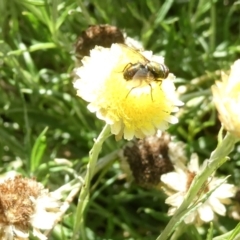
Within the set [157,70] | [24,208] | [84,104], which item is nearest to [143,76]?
[157,70]

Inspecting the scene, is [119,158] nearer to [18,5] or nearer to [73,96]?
[73,96]

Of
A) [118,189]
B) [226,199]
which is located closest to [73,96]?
[118,189]

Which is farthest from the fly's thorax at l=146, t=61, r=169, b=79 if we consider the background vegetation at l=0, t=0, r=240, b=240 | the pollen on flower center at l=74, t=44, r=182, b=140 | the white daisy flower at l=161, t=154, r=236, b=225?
the background vegetation at l=0, t=0, r=240, b=240

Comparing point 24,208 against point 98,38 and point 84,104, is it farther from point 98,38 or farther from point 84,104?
point 84,104

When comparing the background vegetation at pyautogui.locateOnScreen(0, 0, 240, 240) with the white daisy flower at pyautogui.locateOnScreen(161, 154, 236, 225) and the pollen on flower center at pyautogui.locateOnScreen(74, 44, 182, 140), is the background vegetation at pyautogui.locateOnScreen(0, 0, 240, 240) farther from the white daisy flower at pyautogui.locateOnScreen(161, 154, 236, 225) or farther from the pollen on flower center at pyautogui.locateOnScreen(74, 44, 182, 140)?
the pollen on flower center at pyautogui.locateOnScreen(74, 44, 182, 140)

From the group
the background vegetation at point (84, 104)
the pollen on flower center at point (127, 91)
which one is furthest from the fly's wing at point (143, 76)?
the background vegetation at point (84, 104)

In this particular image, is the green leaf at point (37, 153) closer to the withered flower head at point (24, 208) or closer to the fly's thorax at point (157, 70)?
the withered flower head at point (24, 208)
